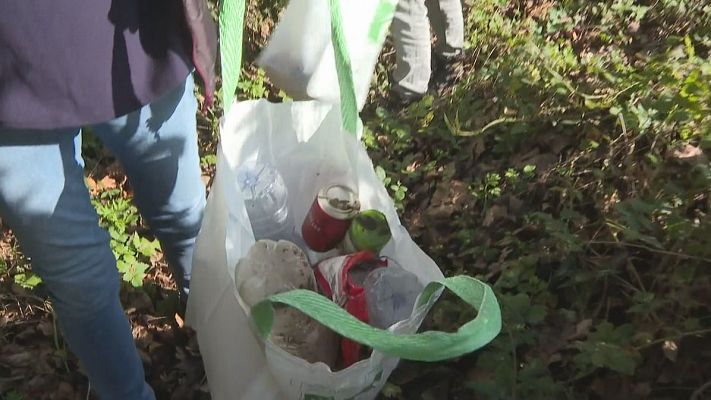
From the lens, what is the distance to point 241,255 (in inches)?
47.3

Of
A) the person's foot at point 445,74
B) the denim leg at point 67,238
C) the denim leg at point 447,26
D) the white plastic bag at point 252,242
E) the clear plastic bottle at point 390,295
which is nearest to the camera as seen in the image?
the denim leg at point 67,238

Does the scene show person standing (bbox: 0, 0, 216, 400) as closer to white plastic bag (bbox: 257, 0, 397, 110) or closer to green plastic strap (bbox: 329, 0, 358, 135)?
green plastic strap (bbox: 329, 0, 358, 135)

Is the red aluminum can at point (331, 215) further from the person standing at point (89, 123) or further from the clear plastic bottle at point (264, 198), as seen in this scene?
the person standing at point (89, 123)

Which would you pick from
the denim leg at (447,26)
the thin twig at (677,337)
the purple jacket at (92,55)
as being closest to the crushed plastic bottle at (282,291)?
the purple jacket at (92,55)

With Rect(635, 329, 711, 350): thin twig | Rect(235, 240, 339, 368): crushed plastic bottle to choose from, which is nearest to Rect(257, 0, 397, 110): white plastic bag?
Rect(235, 240, 339, 368): crushed plastic bottle

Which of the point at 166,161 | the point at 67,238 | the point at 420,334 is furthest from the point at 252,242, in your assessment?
the point at 420,334

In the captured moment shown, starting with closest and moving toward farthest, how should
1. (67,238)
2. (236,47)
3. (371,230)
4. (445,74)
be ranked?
(67,238) → (236,47) → (371,230) → (445,74)

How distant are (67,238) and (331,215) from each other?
1.60ft

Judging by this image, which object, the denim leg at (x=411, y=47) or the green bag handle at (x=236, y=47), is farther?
the denim leg at (x=411, y=47)

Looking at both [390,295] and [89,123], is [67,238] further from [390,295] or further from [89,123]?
[390,295]

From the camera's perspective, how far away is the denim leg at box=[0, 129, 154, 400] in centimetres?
101

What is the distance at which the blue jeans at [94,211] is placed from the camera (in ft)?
3.34

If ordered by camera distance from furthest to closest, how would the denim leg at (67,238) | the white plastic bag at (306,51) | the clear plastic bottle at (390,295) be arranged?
the white plastic bag at (306,51), the clear plastic bottle at (390,295), the denim leg at (67,238)

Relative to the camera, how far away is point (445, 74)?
2.54m
